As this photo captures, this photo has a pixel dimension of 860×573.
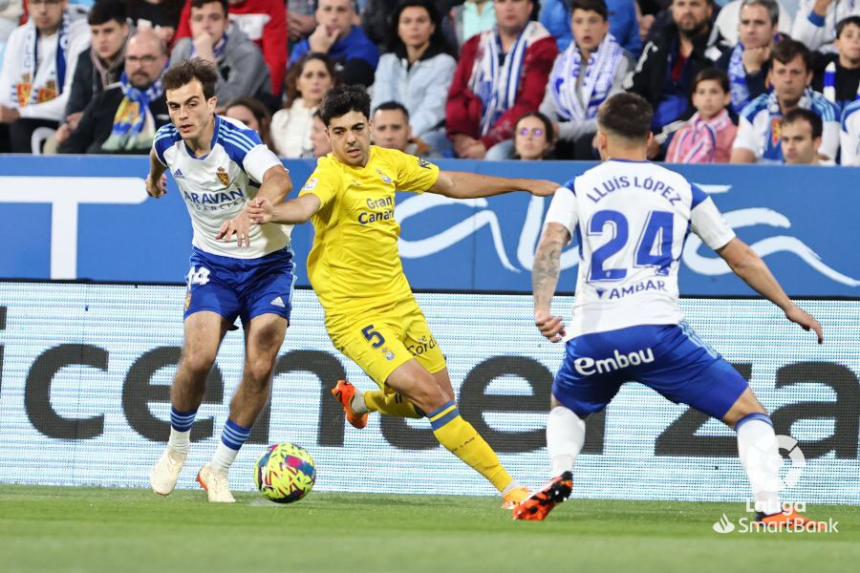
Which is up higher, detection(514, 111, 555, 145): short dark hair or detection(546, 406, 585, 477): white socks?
detection(514, 111, 555, 145): short dark hair

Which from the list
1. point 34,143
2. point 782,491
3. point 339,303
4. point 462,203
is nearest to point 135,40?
point 34,143

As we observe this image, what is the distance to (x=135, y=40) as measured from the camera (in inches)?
528

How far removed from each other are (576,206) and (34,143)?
8593 mm

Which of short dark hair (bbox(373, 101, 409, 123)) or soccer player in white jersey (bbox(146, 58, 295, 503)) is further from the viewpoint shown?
short dark hair (bbox(373, 101, 409, 123))

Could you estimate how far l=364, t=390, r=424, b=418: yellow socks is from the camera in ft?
28.4

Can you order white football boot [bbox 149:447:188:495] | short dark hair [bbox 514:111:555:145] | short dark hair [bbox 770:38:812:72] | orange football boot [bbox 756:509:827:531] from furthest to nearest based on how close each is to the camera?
short dark hair [bbox 514:111:555:145] → short dark hair [bbox 770:38:812:72] → white football boot [bbox 149:447:188:495] → orange football boot [bbox 756:509:827:531]

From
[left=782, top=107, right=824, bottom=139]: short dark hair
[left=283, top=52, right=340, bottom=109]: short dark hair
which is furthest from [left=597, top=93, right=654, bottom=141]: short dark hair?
[left=283, top=52, right=340, bottom=109]: short dark hair

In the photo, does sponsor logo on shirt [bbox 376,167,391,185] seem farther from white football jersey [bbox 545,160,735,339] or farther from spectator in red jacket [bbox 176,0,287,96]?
spectator in red jacket [bbox 176,0,287,96]

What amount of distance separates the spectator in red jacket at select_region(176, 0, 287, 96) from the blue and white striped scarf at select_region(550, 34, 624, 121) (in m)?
2.82

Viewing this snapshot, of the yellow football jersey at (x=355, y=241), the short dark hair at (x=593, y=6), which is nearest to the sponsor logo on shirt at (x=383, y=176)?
the yellow football jersey at (x=355, y=241)

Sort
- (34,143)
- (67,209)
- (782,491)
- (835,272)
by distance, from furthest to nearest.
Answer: (34,143) < (67,209) < (835,272) < (782,491)

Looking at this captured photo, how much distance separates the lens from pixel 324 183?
311 inches

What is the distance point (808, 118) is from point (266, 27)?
17.4ft

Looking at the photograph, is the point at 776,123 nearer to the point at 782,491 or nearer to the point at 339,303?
the point at 782,491
